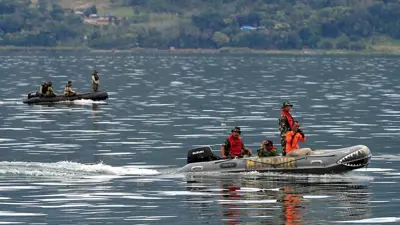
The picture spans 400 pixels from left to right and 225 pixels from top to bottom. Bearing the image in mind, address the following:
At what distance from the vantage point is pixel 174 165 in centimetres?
5206

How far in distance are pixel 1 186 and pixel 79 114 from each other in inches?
1518

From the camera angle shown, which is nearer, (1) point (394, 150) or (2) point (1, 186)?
(2) point (1, 186)

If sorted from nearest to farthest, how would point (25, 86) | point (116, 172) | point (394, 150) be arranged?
point (116, 172) < point (394, 150) < point (25, 86)

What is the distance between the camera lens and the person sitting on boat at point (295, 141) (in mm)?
47119

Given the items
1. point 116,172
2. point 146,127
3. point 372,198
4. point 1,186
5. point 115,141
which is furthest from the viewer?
point 146,127

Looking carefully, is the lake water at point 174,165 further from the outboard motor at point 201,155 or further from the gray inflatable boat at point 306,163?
the outboard motor at point 201,155

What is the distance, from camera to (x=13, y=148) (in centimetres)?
5916

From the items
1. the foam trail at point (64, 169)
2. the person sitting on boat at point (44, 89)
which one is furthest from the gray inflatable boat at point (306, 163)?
the person sitting on boat at point (44, 89)

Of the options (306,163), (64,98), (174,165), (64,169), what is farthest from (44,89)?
(306,163)

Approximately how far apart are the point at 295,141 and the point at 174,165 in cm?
658

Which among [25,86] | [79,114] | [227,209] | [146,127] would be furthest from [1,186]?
[25,86]

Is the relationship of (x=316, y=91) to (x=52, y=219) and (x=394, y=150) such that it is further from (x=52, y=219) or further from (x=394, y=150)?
(x=52, y=219)

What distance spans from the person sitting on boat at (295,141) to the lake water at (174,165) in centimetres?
90

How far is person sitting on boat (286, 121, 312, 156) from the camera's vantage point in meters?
47.1
